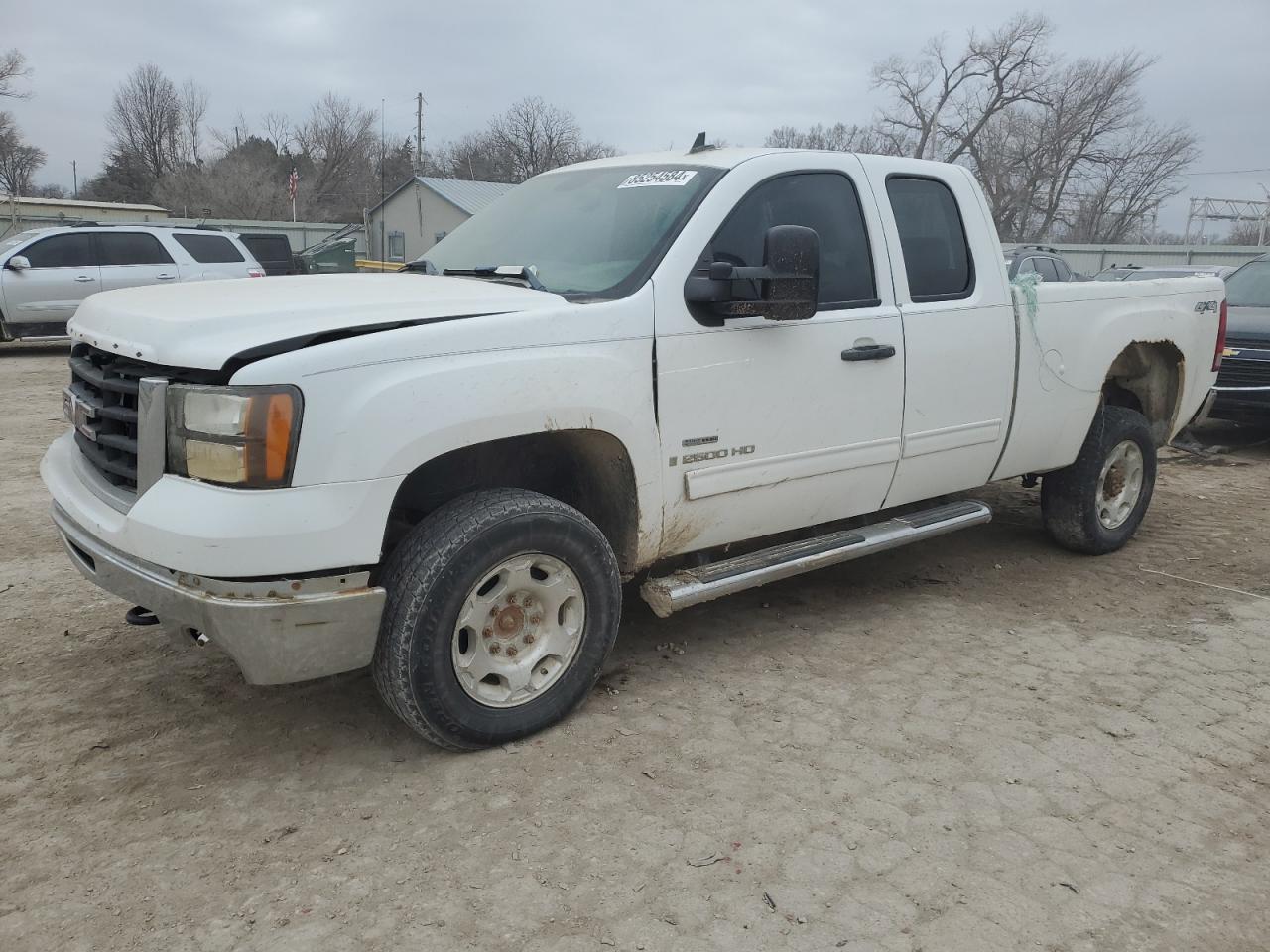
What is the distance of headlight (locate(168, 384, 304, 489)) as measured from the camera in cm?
261

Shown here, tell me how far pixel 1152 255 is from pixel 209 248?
88.8 ft

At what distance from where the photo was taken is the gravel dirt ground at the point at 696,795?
2436mm

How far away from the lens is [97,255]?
14117 millimetres

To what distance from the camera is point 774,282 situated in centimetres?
339

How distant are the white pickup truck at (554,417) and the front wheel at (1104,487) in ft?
1.42

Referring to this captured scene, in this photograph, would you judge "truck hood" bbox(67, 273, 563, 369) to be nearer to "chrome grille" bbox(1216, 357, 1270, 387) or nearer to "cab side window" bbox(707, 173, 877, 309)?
"cab side window" bbox(707, 173, 877, 309)

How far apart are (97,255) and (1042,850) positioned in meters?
15.0

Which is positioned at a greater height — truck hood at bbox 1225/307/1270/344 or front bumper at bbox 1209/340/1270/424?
truck hood at bbox 1225/307/1270/344

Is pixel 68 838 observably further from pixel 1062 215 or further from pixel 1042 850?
pixel 1062 215

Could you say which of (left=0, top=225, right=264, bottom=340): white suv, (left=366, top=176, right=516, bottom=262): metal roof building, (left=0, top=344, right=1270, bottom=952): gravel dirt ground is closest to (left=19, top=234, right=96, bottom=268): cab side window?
(left=0, top=225, right=264, bottom=340): white suv

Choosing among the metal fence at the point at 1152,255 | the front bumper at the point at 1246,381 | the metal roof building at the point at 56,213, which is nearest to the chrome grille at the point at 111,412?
the front bumper at the point at 1246,381

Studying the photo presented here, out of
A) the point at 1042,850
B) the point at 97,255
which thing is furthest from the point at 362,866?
the point at 97,255

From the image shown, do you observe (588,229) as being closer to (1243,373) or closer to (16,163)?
(1243,373)

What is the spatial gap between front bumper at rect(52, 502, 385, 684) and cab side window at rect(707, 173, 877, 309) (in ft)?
5.98
